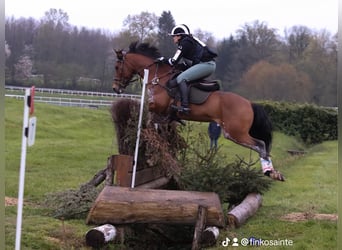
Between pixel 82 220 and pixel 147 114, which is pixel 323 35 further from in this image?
pixel 82 220

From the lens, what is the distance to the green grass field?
185 inches

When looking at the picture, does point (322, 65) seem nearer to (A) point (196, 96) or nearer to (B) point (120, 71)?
(A) point (196, 96)

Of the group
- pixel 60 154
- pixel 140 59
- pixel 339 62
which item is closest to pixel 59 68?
pixel 140 59

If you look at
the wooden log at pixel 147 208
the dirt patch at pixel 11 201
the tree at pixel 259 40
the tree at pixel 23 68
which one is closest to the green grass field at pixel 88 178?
the dirt patch at pixel 11 201

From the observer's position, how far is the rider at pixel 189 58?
214 inches

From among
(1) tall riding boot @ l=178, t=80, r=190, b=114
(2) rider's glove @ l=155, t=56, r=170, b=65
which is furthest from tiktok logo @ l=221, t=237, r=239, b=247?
(2) rider's glove @ l=155, t=56, r=170, b=65

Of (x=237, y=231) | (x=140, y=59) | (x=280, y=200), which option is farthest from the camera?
(x=280, y=200)

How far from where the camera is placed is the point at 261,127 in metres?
5.61

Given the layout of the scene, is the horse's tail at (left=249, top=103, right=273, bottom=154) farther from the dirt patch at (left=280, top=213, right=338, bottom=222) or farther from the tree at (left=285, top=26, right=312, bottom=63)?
the tree at (left=285, top=26, right=312, bottom=63)

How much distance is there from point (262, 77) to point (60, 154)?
6316 mm

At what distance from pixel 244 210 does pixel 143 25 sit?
2.56 meters

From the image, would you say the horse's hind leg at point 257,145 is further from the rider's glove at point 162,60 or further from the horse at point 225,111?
the rider's glove at point 162,60

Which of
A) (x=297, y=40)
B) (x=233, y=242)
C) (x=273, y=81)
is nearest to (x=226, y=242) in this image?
(x=233, y=242)

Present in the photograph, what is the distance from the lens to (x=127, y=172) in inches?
210
